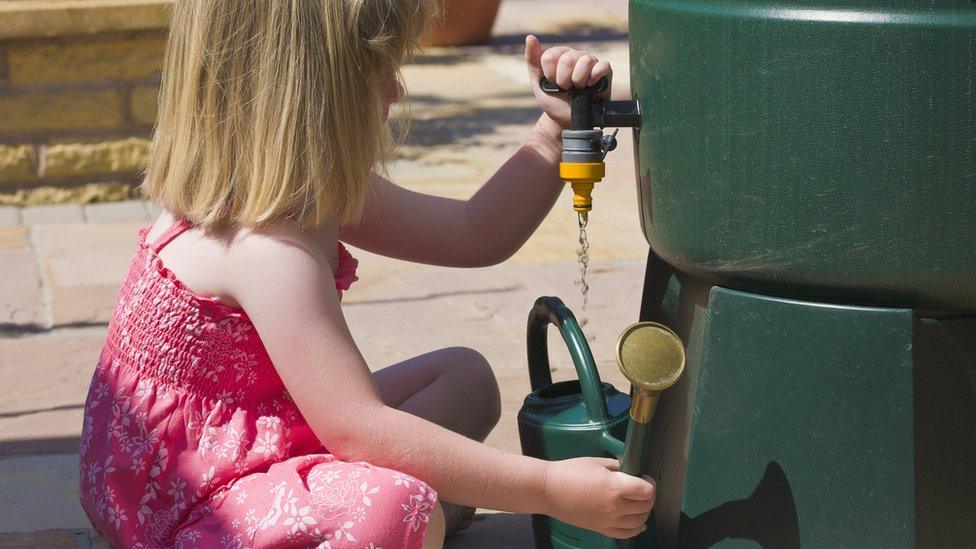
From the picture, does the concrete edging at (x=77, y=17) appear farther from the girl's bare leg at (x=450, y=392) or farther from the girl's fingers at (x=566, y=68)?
the girl's fingers at (x=566, y=68)

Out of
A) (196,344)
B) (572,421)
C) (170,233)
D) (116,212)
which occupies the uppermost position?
(170,233)

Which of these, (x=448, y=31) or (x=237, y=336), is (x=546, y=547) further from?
(x=448, y=31)

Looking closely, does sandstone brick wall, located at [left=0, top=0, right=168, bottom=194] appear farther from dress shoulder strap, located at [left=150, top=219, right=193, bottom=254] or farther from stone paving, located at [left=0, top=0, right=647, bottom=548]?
dress shoulder strap, located at [left=150, top=219, right=193, bottom=254]

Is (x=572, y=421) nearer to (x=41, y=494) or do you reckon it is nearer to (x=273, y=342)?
(x=273, y=342)

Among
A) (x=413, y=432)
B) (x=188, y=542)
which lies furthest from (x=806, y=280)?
(x=188, y=542)

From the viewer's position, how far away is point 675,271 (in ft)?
6.21

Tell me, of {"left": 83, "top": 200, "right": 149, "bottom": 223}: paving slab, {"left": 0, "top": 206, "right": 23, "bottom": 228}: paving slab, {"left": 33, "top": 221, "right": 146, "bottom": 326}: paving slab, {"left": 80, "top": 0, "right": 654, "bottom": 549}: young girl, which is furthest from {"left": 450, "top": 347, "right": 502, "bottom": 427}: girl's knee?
{"left": 0, "top": 206, "right": 23, "bottom": 228}: paving slab

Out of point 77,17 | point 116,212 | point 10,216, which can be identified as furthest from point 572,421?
point 77,17

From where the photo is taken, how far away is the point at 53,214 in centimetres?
455

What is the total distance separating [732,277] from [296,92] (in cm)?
64

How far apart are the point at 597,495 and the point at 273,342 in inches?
18.7

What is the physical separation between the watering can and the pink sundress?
0.22 metres

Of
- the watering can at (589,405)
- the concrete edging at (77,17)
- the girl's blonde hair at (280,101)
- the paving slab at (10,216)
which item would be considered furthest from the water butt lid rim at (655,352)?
the concrete edging at (77,17)

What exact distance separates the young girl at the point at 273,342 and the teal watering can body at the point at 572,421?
0.09 m
